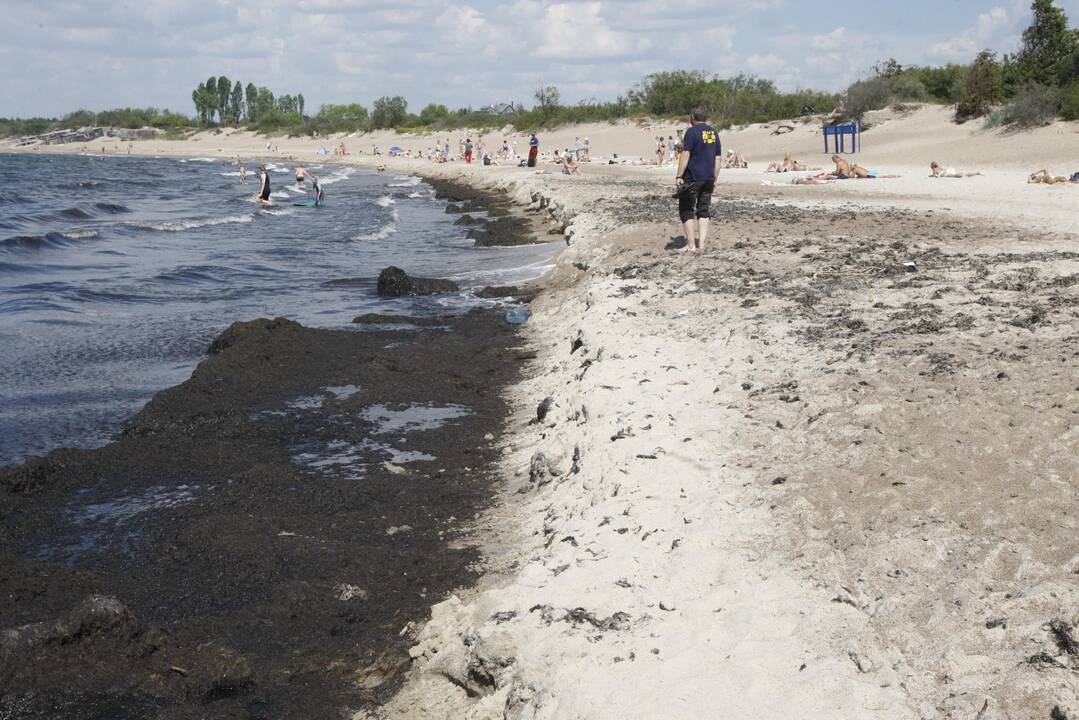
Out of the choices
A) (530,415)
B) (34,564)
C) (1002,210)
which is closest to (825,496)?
(530,415)

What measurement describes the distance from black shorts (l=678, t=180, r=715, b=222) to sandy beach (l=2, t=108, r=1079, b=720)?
1.74 meters

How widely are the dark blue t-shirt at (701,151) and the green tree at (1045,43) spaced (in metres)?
30.8

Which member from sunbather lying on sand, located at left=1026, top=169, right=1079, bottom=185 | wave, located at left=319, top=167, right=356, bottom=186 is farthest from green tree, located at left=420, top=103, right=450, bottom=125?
sunbather lying on sand, located at left=1026, top=169, right=1079, bottom=185

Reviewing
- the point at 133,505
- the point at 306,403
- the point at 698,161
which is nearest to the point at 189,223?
the point at 698,161

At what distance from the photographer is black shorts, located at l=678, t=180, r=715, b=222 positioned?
482 inches

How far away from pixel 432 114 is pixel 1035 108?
290 feet

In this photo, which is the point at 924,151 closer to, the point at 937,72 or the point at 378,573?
the point at 937,72

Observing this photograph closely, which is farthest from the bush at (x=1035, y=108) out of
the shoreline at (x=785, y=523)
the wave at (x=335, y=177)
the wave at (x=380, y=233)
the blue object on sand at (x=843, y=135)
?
the wave at (x=335, y=177)

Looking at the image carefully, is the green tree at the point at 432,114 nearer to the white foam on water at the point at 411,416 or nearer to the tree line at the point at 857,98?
the tree line at the point at 857,98

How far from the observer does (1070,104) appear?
104 feet

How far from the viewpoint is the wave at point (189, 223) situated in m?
29.0

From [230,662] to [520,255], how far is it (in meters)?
15.6

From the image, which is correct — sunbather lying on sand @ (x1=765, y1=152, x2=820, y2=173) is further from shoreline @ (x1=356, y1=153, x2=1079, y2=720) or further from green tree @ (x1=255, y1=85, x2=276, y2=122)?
green tree @ (x1=255, y1=85, x2=276, y2=122)

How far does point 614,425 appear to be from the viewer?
663cm
